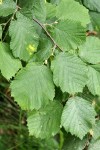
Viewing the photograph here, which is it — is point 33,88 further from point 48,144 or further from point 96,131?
point 48,144

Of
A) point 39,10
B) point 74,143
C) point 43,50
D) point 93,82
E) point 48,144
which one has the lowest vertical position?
point 48,144

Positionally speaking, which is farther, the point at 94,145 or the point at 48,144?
the point at 48,144

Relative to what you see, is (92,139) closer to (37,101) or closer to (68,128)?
(68,128)

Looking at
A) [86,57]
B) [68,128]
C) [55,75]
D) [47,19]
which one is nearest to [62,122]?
[68,128]

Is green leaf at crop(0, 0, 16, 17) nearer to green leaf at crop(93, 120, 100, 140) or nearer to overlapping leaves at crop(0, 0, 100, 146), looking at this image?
overlapping leaves at crop(0, 0, 100, 146)

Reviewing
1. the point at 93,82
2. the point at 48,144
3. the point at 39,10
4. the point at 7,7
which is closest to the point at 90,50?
the point at 93,82

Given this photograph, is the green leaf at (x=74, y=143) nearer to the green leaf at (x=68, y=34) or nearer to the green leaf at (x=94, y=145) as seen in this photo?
the green leaf at (x=94, y=145)

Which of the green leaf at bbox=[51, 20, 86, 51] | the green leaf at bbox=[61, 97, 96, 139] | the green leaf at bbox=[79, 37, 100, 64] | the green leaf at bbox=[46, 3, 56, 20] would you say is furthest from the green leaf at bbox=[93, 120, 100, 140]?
the green leaf at bbox=[46, 3, 56, 20]
